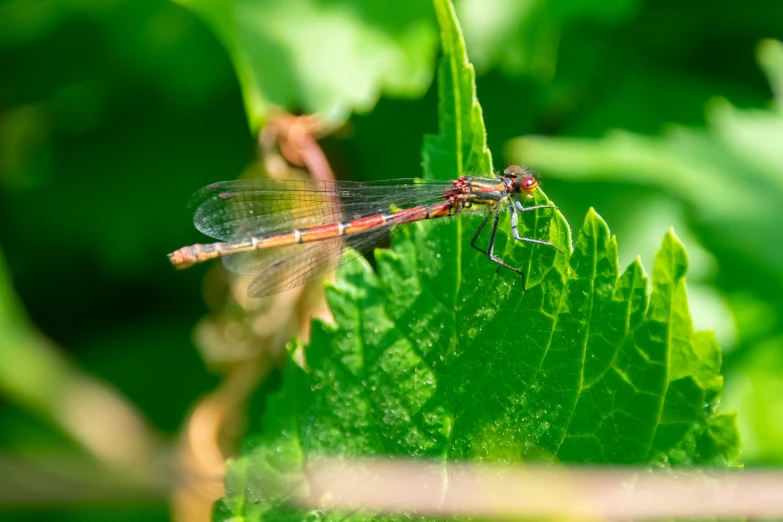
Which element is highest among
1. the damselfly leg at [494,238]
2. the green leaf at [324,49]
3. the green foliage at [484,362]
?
the green leaf at [324,49]

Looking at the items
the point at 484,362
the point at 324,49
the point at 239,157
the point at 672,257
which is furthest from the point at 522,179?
the point at 239,157

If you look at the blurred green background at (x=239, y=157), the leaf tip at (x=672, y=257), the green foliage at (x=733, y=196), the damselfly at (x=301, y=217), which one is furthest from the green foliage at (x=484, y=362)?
the green foliage at (x=733, y=196)

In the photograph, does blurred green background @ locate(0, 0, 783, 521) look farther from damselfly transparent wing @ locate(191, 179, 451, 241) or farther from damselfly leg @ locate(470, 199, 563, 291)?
damselfly leg @ locate(470, 199, 563, 291)

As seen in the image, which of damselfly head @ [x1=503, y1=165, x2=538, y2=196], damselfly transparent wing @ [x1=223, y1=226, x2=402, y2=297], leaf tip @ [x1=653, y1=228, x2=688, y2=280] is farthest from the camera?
damselfly transparent wing @ [x1=223, y1=226, x2=402, y2=297]

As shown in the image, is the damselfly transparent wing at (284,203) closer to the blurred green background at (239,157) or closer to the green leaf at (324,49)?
the blurred green background at (239,157)

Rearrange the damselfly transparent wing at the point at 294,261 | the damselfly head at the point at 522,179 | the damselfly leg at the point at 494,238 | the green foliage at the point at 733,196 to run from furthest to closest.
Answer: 1. the green foliage at the point at 733,196
2. the damselfly transparent wing at the point at 294,261
3. the damselfly head at the point at 522,179
4. the damselfly leg at the point at 494,238

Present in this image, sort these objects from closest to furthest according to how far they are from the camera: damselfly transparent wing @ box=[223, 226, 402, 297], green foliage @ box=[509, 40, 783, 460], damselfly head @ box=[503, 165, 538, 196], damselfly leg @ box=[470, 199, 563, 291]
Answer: damselfly leg @ box=[470, 199, 563, 291], damselfly head @ box=[503, 165, 538, 196], damselfly transparent wing @ box=[223, 226, 402, 297], green foliage @ box=[509, 40, 783, 460]

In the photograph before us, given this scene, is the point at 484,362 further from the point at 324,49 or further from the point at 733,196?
the point at 733,196

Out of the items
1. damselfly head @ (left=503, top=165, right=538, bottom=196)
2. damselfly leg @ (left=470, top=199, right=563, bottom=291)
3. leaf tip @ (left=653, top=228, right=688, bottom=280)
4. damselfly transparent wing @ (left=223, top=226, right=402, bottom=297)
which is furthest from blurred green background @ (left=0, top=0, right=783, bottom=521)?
leaf tip @ (left=653, top=228, right=688, bottom=280)
